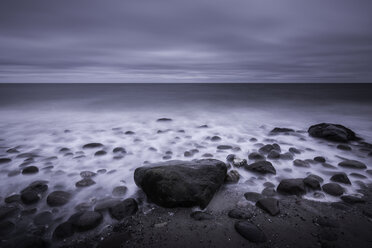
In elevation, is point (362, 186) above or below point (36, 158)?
above

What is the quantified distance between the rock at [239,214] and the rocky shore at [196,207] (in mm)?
14

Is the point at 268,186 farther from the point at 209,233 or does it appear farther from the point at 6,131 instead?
the point at 6,131

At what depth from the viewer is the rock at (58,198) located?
3.26 meters

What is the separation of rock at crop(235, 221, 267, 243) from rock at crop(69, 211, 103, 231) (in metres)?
1.92

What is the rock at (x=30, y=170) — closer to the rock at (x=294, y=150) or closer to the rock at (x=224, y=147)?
the rock at (x=224, y=147)

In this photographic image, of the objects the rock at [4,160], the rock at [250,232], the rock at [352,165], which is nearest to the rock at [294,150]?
the rock at [352,165]

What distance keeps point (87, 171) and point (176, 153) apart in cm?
232

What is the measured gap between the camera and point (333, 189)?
3.54 m

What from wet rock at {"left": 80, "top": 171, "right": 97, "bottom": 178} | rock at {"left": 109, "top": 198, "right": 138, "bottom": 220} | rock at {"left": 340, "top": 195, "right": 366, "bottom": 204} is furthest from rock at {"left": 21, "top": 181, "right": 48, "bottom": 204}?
rock at {"left": 340, "top": 195, "right": 366, "bottom": 204}

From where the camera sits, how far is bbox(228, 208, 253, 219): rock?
292cm

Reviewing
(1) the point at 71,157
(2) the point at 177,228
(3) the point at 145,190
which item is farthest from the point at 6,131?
(2) the point at 177,228

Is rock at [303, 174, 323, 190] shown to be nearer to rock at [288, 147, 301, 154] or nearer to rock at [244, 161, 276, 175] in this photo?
rock at [244, 161, 276, 175]

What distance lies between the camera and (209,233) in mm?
2668

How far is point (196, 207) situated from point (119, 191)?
1474mm
